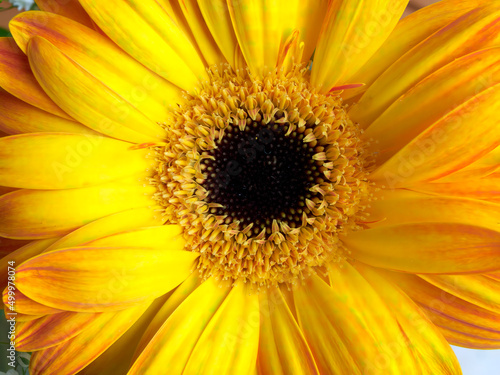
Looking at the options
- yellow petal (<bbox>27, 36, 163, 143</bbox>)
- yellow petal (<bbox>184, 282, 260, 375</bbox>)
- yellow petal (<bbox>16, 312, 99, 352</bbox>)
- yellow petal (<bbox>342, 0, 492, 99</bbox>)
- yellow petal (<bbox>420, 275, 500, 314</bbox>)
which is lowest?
yellow petal (<bbox>420, 275, 500, 314</bbox>)

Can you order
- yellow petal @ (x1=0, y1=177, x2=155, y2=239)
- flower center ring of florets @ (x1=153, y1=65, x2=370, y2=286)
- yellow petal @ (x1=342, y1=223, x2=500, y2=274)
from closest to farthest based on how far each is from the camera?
yellow petal @ (x1=342, y1=223, x2=500, y2=274)
yellow petal @ (x1=0, y1=177, x2=155, y2=239)
flower center ring of florets @ (x1=153, y1=65, x2=370, y2=286)

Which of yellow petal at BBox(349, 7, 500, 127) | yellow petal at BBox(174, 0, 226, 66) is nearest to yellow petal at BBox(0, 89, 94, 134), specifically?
yellow petal at BBox(174, 0, 226, 66)

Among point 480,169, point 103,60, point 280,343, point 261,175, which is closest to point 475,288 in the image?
point 480,169

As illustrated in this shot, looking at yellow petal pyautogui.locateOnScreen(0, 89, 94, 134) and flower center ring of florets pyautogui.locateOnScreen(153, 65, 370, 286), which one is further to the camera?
flower center ring of florets pyautogui.locateOnScreen(153, 65, 370, 286)

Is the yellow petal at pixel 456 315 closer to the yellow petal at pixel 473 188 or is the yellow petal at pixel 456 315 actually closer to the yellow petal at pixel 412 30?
the yellow petal at pixel 473 188

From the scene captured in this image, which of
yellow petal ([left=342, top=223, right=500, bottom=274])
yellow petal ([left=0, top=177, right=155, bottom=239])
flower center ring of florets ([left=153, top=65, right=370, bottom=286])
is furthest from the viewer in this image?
flower center ring of florets ([left=153, top=65, right=370, bottom=286])

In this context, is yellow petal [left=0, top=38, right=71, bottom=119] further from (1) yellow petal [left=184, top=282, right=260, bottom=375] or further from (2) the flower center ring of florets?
(1) yellow petal [left=184, top=282, right=260, bottom=375]

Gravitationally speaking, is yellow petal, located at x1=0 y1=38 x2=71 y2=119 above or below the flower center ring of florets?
above
